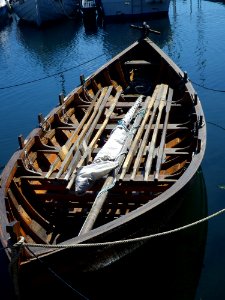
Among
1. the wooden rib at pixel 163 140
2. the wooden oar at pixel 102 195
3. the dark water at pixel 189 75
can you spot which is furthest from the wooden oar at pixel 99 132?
the dark water at pixel 189 75

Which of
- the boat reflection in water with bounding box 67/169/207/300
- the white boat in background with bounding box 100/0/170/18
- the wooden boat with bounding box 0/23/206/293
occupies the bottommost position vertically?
the boat reflection in water with bounding box 67/169/207/300

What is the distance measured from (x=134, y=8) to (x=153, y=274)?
→ 120ft

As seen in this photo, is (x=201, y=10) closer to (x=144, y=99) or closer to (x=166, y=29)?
(x=166, y=29)

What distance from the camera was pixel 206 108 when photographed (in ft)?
58.1

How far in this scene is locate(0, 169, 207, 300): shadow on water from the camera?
6.94 metres

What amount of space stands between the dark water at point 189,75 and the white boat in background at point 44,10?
118cm

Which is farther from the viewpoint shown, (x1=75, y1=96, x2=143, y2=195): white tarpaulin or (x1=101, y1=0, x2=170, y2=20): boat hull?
(x1=101, y1=0, x2=170, y2=20): boat hull

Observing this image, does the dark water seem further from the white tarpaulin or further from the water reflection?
the white tarpaulin

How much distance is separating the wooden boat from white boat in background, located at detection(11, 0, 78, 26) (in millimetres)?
30424

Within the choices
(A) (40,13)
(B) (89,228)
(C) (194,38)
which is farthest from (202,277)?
(A) (40,13)

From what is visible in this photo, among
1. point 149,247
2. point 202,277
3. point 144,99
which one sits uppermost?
point 144,99

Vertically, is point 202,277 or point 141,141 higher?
→ point 141,141

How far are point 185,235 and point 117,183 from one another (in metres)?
2.74

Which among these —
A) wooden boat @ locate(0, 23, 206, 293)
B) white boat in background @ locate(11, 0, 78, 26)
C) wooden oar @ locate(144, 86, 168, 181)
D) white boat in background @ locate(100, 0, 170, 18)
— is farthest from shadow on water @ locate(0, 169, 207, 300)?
white boat in background @ locate(11, 0, 78, 26)
